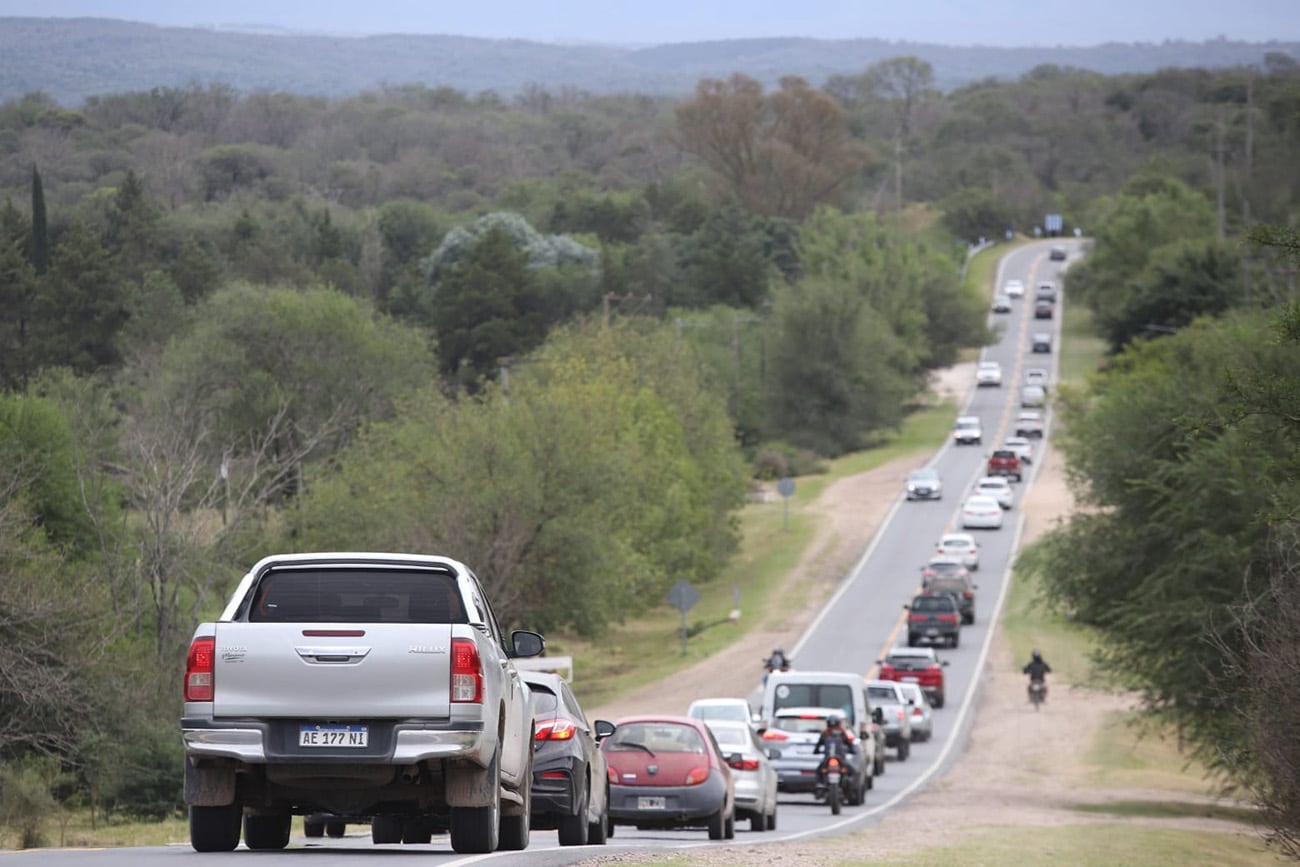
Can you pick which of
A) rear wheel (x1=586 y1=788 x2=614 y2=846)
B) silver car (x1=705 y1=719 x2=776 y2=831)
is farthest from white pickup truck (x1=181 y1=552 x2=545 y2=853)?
silver car (x1=705 y1=719 x2=776 y2=831)

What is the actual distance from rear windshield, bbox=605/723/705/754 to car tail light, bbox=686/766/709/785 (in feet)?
0.76

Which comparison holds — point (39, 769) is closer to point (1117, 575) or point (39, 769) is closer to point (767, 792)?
point (767, 792)

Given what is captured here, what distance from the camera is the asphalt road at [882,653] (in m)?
12.9

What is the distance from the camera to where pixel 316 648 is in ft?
36.5

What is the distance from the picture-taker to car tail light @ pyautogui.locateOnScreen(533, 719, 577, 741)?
15.7 m

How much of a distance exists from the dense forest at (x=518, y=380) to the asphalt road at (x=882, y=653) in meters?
4.61

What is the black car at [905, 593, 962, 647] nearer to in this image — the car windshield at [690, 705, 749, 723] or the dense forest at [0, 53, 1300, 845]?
the dense forest at [0, 53, 1300, 845]

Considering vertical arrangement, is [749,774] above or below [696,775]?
below

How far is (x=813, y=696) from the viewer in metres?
32.1

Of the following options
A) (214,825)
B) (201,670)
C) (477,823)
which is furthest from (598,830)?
(201,670)

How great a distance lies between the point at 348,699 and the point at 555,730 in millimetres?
4801

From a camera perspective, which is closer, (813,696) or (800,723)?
(800,723)

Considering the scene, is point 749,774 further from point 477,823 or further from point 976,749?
point 976,749

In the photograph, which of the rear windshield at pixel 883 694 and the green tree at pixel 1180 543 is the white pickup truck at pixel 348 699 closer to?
the green tree at pixel 1180 543
